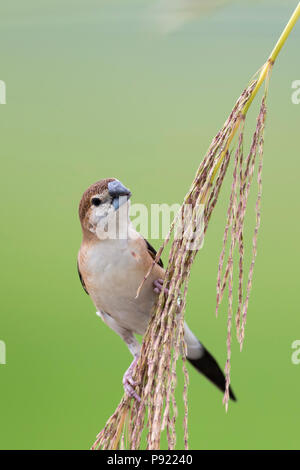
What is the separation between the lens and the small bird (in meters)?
1.86

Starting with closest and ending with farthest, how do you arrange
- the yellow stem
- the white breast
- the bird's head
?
the yellow stem, the bird's head, the white breast

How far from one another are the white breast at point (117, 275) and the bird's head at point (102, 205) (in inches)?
2.5

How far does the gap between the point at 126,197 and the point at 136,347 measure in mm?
673

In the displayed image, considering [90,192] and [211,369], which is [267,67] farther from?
[211,369]

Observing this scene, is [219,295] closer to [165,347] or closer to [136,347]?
[165,347]

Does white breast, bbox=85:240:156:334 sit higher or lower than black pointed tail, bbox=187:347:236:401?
higher

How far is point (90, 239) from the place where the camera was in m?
1.98

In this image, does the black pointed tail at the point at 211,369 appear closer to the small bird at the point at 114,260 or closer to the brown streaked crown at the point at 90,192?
the small bird at the point at 114,260

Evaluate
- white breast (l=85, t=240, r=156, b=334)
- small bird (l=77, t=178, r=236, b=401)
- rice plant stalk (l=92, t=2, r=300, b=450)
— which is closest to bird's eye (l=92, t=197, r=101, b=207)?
small bird (l=77, t=178, r=236, b=401)

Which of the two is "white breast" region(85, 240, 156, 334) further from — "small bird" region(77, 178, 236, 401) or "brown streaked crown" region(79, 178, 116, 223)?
"brown streaked crown" region(79, 178, 116, 223)

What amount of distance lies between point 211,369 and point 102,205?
842 millimetres

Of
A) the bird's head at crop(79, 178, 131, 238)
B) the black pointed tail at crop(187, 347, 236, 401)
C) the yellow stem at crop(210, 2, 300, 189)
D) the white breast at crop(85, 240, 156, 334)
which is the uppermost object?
the yellow stem at crop(210, 2, 300, 189)

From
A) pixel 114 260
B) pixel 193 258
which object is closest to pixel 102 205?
pixel 114 260

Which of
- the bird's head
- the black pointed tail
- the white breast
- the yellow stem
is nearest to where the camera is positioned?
the yellow stem
